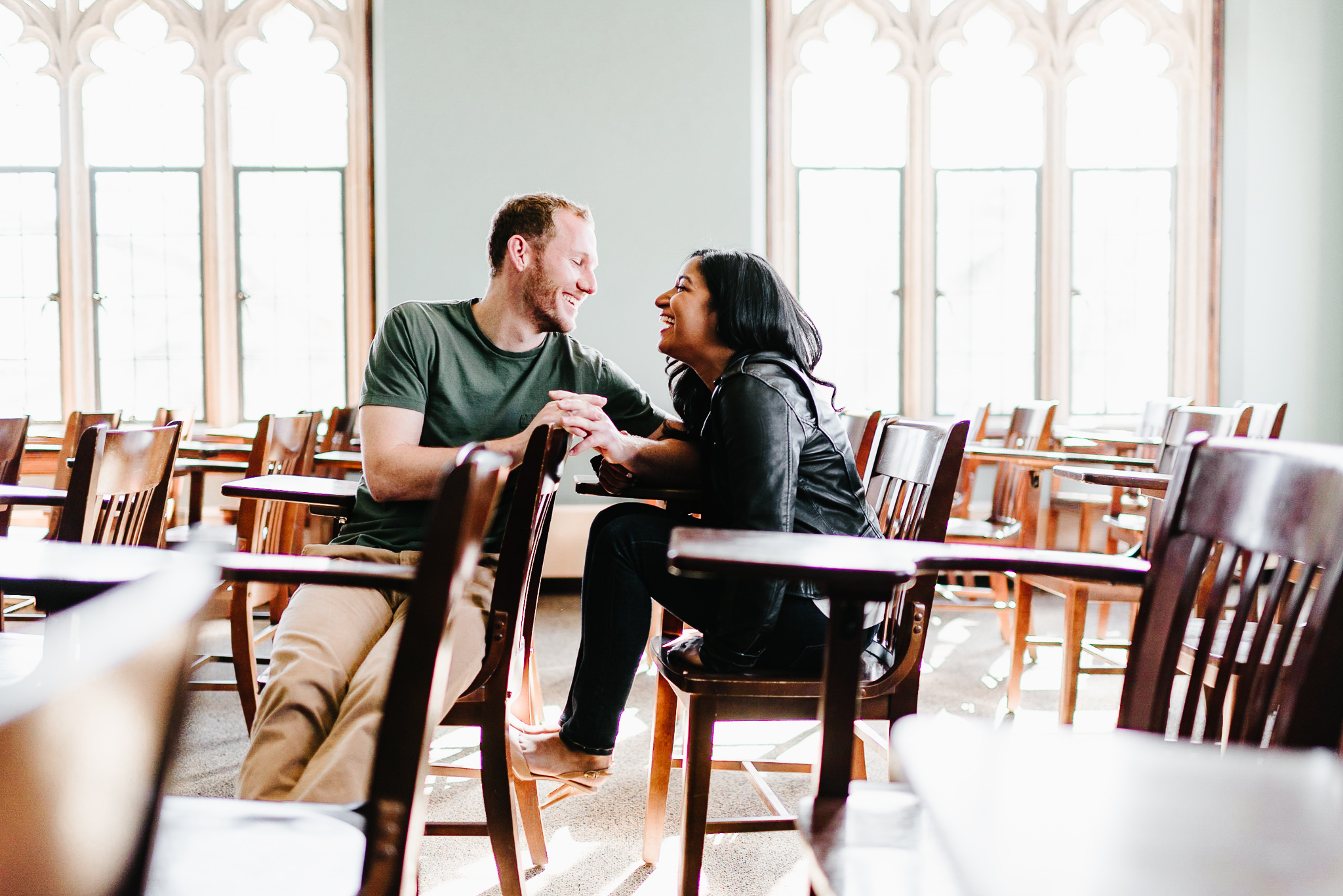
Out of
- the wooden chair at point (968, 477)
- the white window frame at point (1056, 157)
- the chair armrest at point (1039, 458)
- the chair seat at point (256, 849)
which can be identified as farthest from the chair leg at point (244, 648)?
the white window frame at point (1056, 157)

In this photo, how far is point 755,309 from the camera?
5.57ft

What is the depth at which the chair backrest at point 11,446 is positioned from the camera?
85.7 inches

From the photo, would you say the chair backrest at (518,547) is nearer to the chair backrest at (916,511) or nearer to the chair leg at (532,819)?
the chair leg at (532,819)

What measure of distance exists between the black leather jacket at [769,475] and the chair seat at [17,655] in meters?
0.97

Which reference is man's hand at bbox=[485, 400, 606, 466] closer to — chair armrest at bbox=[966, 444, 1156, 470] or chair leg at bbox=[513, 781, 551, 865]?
chair leg at bbox=[513, 781, 551, 865]

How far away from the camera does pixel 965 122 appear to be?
5535mm

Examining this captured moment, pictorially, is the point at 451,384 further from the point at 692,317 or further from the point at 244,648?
the point at 244,648

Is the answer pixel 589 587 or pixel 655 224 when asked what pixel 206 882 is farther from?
pixel 655 224

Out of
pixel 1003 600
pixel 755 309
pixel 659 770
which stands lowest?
pixel 1003 600

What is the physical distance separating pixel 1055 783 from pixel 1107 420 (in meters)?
5.40

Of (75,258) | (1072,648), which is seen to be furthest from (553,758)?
(75,258)

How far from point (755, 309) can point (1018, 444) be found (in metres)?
2.79

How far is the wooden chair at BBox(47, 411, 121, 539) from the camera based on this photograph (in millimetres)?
3189

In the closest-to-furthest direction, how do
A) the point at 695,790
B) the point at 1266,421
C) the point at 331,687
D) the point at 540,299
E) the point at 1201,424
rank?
the point at 331,687, the point at 695,790, the point at 540,299, the point at 1201,424, the point at 1266,421
